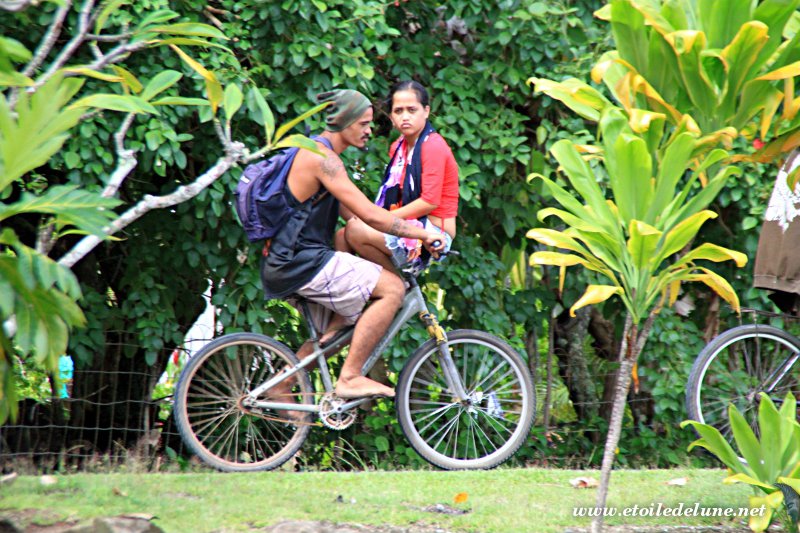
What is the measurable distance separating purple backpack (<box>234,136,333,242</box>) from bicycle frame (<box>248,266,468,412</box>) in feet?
1.63

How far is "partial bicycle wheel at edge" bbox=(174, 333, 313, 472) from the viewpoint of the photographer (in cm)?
505

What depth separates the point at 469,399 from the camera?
541cm

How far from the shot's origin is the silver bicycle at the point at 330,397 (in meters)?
5.11

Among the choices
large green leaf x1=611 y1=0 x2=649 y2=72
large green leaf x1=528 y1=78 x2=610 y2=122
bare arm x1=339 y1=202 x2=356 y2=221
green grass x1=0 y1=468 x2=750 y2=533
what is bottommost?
green grass x1=0 y1=468 x2=750 y2=533

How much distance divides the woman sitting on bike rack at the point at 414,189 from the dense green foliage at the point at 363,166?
778 millimetres

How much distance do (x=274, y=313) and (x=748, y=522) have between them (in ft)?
10.4

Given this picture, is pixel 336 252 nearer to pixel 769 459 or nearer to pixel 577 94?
pixel 577 94

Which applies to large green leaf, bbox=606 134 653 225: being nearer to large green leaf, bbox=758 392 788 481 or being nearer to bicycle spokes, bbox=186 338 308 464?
large green leaf, bbox=758 392 788 481

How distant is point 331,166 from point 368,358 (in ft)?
3.46

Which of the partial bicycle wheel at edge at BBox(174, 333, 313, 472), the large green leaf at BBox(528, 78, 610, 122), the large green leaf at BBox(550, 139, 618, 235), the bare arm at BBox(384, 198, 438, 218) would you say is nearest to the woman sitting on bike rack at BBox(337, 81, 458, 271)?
the bare arm at BBox(384, 198, 438, 218)

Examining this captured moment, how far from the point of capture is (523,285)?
801 cm

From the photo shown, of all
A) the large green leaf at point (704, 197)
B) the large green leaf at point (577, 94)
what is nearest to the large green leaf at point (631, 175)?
the large green leaf at point (704, 197)

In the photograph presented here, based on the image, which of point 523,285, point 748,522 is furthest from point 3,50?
point 523,285

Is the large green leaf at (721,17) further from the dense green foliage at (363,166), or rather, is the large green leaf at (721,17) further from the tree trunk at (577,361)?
the tree trunk at (577,361)
